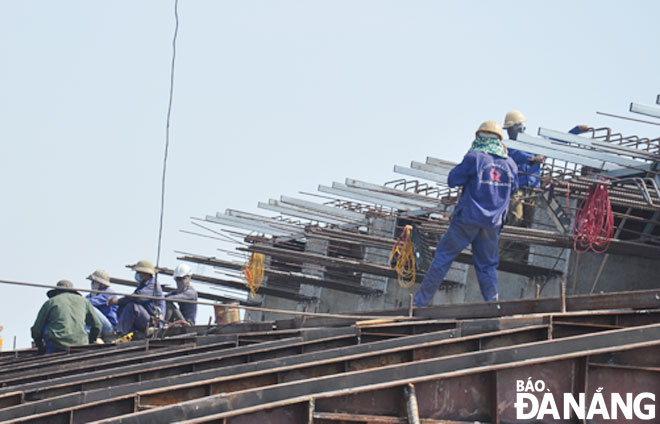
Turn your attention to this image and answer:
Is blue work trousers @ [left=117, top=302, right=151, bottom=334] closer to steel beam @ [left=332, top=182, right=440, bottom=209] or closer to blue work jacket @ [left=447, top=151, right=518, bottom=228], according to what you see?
steel beam @ [left=332, top=182, right=440, bottom=209]

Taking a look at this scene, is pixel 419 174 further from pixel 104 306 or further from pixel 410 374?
pixel 410 374

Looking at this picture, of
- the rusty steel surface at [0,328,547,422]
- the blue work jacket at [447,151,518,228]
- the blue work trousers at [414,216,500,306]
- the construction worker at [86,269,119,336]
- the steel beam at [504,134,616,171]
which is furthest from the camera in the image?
the construction worker at [86,269,119,336]

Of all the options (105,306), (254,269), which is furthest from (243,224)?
(105,306)

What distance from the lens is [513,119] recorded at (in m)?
14.7

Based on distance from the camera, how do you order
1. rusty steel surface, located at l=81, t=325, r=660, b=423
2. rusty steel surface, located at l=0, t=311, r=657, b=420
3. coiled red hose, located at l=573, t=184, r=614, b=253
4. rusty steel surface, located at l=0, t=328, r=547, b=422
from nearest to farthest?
1. rusty steel surface, located at l=81, t=325, r=660, b=423
2. rusty steel surface, located at l=0, t=328, r=547, b=422
3. rusty steel surface, located at l=0, t=311, r=657, b=420
4. coiled red hose, located at l=573, t=184, r=614, b=253

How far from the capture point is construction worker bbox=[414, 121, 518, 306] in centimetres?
1213

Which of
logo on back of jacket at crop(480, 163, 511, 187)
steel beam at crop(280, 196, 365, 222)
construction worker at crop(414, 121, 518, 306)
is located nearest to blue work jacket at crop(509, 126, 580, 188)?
construction worker at crop(414, 121, 518, 306)

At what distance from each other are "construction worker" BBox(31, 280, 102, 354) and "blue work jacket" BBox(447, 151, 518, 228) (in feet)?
17.3

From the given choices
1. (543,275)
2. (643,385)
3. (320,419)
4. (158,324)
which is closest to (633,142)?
(543,275)

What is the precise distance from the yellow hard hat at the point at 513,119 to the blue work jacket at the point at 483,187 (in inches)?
99.6

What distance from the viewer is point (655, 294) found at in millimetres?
8641

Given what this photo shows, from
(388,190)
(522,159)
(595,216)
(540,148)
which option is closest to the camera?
(540,148)

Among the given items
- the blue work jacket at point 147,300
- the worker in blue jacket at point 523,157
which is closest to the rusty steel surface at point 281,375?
the worker in blue jacket at point 523,157

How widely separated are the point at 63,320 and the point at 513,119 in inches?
253
